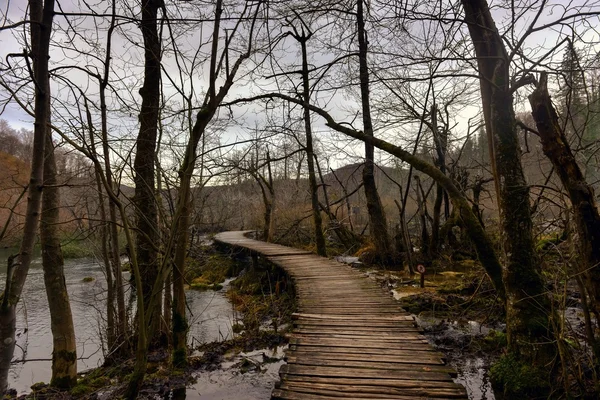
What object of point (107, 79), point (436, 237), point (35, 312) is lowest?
point (35, 312)

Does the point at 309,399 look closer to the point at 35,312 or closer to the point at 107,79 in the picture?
the point at 107,79

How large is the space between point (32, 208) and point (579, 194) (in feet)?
13.1

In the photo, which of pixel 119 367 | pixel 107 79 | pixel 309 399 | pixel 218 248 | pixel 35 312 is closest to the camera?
pixel 309 399

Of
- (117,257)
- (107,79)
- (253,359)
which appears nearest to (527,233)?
(253,359)

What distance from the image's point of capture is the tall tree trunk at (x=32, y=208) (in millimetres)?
1864

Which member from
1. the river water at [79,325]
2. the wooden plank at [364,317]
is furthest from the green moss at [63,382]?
the wooden plank at [364,317]

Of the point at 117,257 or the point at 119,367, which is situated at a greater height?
the point at 117,257

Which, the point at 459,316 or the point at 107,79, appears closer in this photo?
the point at 107,79

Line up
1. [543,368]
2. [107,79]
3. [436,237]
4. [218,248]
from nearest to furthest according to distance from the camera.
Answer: [543,368] < [107,79] < [436,237] < [218,248]

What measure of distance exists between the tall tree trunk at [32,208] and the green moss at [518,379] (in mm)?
4029

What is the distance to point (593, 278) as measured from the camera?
314cm

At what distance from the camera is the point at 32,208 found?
2.04 m

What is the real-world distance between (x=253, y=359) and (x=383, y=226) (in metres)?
6.98

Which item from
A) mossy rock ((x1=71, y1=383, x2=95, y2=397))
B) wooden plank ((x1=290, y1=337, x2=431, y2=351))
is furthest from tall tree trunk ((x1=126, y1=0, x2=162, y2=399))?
wooden plank ((x1=290, y1=337, x2=431, y2=351))
